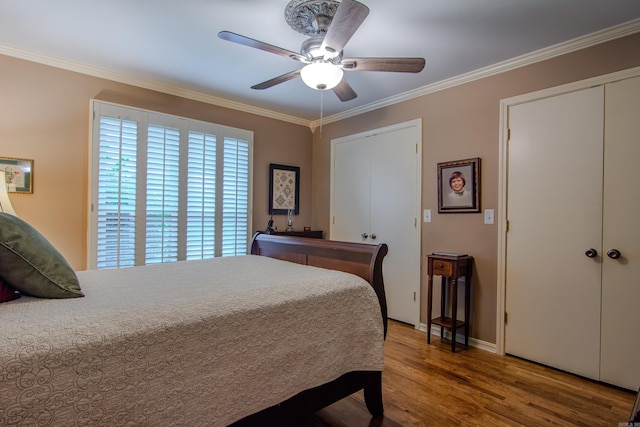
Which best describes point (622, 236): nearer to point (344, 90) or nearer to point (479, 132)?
point (479, 132)

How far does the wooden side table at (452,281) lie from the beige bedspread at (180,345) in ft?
4.39

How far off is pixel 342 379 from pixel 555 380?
1722mm

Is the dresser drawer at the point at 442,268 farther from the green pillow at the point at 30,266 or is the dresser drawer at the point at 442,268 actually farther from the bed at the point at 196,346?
the green pillow at the point at 30,266

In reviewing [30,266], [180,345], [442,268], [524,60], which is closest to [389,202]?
[442,268]

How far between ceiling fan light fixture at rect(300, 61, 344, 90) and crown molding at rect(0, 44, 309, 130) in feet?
6.64

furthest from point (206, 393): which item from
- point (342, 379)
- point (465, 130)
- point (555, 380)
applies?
point (465, 130)

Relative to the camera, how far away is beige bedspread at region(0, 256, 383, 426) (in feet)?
3.07

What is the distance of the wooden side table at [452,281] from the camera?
9.42 feet

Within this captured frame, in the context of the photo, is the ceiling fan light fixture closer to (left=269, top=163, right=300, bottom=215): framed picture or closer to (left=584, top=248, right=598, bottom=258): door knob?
(left=584, top=248, right=598, bottom=258): door knob

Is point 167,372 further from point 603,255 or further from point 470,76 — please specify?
point 470,76

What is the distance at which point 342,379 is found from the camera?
68.6 inches

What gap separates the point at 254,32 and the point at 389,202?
2.18m

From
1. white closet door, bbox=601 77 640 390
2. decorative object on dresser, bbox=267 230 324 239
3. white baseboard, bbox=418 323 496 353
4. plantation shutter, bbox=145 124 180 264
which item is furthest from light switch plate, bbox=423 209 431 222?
plantation shutter, bbox=145 124 180 264

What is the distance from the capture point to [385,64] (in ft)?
6.93
